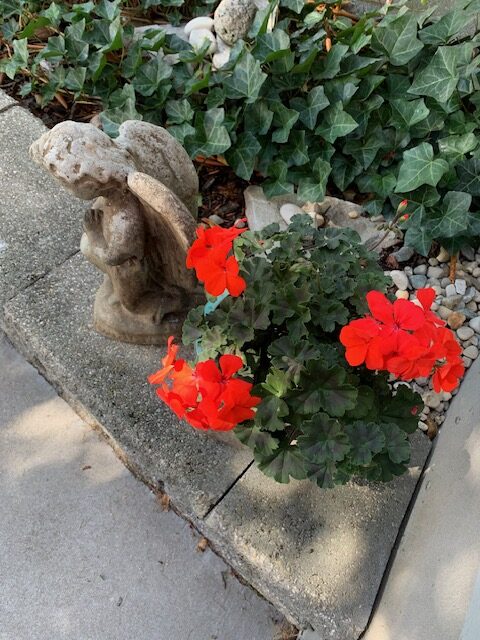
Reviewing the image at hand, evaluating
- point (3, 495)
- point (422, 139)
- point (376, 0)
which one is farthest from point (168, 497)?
point (376, 0)

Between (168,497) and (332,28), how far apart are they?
6.47ft

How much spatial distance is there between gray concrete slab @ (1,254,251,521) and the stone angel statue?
93mm

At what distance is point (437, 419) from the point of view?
1852 mm

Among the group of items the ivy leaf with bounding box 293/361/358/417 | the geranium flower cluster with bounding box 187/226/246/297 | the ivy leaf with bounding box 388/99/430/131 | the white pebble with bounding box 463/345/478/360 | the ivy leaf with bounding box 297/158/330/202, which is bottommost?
the white pebble with bounding box 463/345/478/360

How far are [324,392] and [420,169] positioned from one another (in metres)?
1.20

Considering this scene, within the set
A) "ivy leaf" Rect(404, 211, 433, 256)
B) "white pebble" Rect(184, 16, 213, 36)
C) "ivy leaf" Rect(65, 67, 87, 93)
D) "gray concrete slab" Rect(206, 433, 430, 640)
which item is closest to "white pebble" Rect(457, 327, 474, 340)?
"ivy leaf" Rect(404, 211, 433, 256)

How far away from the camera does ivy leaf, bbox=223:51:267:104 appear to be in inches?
85.7

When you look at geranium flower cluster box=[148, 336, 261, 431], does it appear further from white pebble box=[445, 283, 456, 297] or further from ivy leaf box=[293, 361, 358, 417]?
white pebble box=[445, 283, 456, 297]

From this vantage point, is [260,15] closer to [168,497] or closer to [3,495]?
[168,497]

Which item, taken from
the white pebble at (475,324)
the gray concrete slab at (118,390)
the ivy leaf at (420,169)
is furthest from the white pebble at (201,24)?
the white pebble at (475,324)

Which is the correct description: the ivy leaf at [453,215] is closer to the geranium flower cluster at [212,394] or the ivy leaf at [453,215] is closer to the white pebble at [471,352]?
the white pebble at [471,352]

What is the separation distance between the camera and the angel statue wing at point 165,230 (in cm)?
124

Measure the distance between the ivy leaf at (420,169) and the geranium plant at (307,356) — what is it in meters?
0.76

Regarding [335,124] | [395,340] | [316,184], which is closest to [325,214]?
[316,184]
